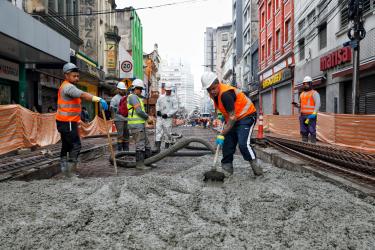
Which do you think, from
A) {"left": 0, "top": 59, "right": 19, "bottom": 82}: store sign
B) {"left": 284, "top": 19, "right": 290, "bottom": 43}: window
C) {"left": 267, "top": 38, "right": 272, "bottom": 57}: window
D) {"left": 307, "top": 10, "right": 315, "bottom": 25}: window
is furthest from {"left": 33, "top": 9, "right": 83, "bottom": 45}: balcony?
{"left": 267, "top": 38, "right": 272, "bottom": 57}: window

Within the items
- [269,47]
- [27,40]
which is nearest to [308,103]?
[27,40]

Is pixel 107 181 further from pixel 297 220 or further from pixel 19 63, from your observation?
pixel 19 63

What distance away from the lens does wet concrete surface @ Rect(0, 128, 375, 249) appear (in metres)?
2.73

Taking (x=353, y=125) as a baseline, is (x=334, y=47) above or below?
above

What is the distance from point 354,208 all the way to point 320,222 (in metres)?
0.58

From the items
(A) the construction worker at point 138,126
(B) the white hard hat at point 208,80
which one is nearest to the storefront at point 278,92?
(A) the construction worker at point 138,126

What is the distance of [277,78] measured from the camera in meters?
27.8

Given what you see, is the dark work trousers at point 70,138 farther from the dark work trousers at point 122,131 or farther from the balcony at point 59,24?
the balcony at point 59,24

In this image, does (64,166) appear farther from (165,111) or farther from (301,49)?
(301,49)

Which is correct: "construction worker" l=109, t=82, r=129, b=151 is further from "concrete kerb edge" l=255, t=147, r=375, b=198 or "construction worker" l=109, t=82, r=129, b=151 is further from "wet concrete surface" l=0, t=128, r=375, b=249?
"wet concrete surface" l=0, t=128, r=375, b=249

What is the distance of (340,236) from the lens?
2.78 meters

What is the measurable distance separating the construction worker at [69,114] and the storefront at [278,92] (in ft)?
67.3

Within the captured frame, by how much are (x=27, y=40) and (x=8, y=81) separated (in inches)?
160

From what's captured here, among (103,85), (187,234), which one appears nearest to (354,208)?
(187,234)
